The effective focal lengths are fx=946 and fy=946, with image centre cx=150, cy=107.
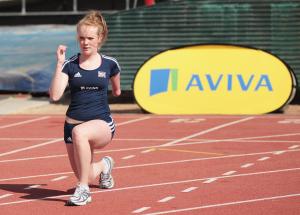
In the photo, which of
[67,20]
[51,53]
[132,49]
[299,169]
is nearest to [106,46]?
[132,49]

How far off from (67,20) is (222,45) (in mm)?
8809

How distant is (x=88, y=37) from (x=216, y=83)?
1116 centimetres

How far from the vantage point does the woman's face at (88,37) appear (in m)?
9.91

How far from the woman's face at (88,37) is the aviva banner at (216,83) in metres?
10.7

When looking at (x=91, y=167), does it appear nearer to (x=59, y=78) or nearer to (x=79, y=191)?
(x=79, y=191)

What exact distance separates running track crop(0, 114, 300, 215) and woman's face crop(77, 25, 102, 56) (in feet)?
5.34

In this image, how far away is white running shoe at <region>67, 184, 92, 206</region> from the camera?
972 cm

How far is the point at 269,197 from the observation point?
33.7ft

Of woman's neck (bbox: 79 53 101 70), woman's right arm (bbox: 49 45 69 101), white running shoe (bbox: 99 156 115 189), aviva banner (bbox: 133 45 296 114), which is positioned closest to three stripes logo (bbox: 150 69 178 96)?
aviva banner (bbox: 133 45 296 114)

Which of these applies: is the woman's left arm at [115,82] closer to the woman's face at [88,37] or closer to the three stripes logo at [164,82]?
the woman's face at [88,37]

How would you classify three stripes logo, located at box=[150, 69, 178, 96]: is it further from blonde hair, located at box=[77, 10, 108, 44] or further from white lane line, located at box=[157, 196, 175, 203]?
blonde hair, located at box=[77, 10, 108, 44]

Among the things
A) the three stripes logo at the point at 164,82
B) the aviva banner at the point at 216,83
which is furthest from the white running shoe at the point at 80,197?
the three stripes logo at the point at 164,82

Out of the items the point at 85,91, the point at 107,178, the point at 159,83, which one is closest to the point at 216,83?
the point at 159,83

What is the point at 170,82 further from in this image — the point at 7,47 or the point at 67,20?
the point at 67,20
